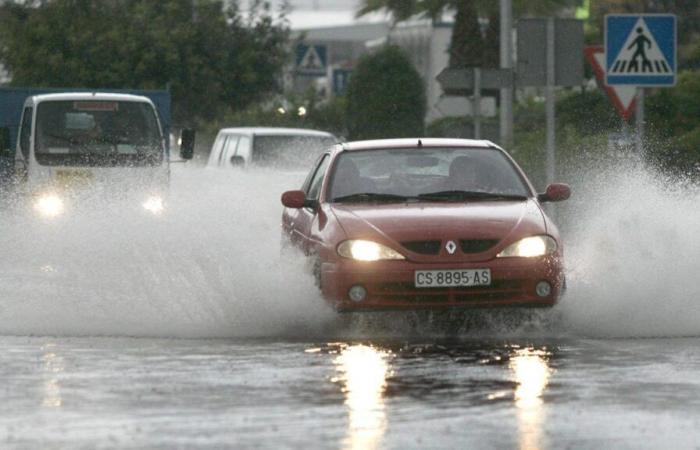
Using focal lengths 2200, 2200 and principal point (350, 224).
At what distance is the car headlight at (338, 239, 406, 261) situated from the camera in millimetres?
14172

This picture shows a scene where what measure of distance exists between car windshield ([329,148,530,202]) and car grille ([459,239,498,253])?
1059 millimetres

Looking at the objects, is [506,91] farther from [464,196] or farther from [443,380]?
[443,380]

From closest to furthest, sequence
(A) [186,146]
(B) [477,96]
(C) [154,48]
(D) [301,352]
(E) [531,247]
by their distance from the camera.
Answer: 1. (D) [301,352]
2. (E) [531,247]
3. (A) [186,146]
4. (B) [477,96]
5. (C) [154,48]

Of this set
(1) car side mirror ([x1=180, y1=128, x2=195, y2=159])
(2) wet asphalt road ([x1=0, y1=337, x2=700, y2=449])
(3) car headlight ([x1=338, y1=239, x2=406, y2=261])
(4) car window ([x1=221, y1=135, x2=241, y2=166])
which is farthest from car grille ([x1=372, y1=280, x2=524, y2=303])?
(4) car window ([x1=221, y1=135, x2=241, y2=166])

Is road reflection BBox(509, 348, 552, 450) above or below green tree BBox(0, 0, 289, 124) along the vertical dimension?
below

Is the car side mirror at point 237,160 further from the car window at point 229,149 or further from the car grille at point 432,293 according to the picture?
the car grille at point 432,293

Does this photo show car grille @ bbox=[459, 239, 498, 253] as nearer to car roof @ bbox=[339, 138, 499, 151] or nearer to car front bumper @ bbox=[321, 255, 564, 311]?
car front bumper @ bbox=[321, 255, 564, 311]

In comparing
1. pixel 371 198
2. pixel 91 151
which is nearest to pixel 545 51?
pixel 91 151

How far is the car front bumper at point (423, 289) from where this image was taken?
14078 millimetres

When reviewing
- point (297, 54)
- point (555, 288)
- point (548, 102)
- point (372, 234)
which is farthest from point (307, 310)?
point (297, 54)

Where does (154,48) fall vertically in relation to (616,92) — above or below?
above

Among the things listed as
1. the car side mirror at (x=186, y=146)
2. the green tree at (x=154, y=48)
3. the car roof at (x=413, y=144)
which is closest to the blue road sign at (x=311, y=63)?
the green tree at (x=154, y=48)

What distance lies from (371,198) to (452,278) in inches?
55.4

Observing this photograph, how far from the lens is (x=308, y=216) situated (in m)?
15.5
